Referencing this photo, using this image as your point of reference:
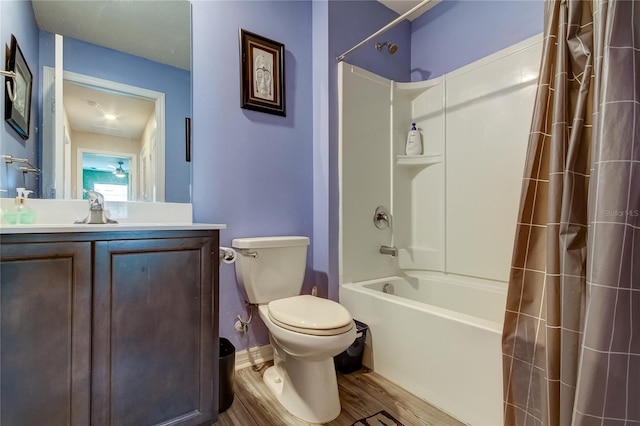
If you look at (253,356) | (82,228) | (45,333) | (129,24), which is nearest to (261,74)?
(129,24)

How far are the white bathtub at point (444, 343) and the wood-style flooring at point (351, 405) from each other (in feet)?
0.19

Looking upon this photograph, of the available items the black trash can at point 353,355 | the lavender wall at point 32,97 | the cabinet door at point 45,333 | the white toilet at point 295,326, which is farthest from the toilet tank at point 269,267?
the lavender wall at point 32,97

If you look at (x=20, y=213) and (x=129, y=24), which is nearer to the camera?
(x=20, y=213)

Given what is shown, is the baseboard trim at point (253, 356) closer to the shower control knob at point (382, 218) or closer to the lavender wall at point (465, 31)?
the shower control knob at point (382, 218)

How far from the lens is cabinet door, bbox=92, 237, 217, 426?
95 cm

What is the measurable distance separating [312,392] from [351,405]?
0.23m

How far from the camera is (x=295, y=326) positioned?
123 cm

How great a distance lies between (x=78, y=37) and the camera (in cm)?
134

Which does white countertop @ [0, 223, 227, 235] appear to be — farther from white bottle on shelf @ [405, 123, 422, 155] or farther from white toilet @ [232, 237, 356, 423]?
white bottle on shelf @ [405, 123, 422, 155]

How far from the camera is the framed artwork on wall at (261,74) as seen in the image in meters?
1.76

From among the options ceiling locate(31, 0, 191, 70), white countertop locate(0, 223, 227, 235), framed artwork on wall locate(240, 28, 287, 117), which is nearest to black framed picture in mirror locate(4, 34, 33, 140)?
ceiling locate(31, 0, 191, 70)

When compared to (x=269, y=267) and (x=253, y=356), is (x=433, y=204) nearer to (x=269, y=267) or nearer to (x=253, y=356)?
(x=269, y=267)

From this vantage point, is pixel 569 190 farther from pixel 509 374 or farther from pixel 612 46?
pixel 509 374

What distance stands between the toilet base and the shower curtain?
0.69m
